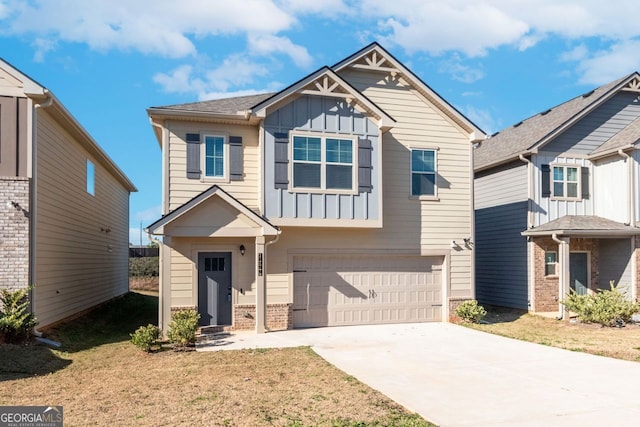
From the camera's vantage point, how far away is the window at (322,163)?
42.9ft

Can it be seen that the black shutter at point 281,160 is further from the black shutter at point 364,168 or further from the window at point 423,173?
the window at point 423,173

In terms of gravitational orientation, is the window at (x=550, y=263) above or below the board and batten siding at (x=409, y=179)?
below

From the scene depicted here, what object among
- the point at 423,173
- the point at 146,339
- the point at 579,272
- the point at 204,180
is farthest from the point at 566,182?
the point at 146,339

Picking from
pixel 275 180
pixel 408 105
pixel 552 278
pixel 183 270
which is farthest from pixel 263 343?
pixel 552 278

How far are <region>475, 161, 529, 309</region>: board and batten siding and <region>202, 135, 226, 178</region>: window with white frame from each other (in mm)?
10211

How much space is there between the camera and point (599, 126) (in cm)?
1725

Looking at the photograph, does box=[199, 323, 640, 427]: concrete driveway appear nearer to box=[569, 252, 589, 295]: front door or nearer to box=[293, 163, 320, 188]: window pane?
box=[293, 163, 320, 188]: window pane

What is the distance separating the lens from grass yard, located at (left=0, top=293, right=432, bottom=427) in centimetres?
612

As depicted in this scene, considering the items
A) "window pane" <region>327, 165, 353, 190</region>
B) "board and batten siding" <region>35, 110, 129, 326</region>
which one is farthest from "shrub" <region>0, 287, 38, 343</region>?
"window pane" <region>327, 165, 353, 190</region>

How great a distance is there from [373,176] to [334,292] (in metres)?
3.43

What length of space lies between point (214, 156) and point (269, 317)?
4.48m

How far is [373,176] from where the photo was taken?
44.2 ft

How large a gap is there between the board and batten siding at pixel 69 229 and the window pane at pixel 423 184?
9.77 meters

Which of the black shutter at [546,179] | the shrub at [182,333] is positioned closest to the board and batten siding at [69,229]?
the shrub at [182,333]
